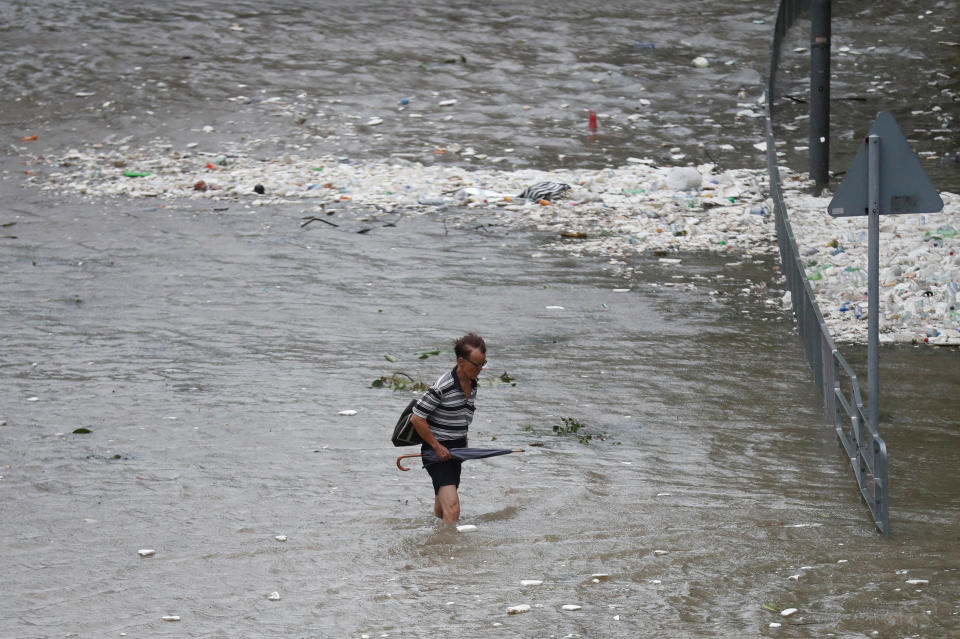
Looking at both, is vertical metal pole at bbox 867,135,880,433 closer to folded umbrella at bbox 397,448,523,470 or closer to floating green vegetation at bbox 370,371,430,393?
folded umbrella at bbox 397,448,523,470

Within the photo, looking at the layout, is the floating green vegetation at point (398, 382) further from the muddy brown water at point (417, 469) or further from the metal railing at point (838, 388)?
the metal railing at point (838, 388)

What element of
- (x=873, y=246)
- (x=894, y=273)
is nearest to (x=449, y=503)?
(x=873, y=246)

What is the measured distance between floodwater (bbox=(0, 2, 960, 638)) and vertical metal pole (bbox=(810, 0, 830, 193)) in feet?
10.4

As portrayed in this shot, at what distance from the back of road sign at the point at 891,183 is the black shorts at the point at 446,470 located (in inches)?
101

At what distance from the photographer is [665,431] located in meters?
8.75

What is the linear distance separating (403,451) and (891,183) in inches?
156

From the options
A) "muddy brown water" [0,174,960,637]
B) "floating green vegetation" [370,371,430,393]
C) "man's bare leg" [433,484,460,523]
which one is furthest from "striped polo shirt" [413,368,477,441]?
"floating green vegetation" [370,371,430,393]

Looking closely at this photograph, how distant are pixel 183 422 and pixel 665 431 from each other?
12.2 ft

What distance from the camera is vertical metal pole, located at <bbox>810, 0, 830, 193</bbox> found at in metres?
15.2

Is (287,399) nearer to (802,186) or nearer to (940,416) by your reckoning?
(940,416)

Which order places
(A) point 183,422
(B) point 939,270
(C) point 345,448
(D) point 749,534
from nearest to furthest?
1. (D) point 749,534
2. (C) point 345,448
3. (A) point 183,422
4. (B) point 939,270

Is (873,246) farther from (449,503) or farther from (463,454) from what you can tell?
(449,503)

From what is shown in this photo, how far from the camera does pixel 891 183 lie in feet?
21.1

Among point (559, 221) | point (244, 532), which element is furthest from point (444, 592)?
point (559, 221)
